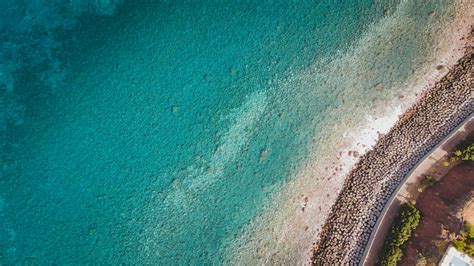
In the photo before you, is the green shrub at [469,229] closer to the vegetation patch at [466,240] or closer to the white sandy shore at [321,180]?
the vegetation patch at [466,240]

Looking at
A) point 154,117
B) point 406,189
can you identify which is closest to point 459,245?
point 406,189

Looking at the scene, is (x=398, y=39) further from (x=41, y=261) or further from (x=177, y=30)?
(x=41, y=261)

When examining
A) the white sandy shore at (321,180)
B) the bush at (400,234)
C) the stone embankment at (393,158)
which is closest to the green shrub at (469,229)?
the bush at (400,234)

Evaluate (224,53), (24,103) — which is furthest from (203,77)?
(24,103)

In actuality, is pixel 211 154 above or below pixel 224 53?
below

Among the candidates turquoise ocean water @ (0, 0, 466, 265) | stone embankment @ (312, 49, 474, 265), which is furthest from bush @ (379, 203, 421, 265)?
turquoise ocean water @ (0, 0, 466, 265)
